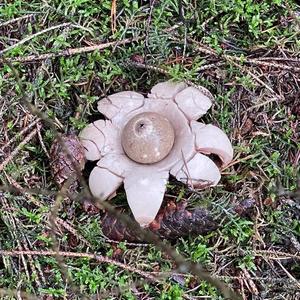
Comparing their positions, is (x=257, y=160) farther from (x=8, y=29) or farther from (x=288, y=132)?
(x=8, y=29)

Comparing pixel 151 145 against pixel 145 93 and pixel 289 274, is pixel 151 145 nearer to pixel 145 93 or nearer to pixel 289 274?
pixel 145 93

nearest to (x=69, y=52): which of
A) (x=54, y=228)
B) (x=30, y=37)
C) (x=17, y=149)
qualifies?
(x=30, y=37)

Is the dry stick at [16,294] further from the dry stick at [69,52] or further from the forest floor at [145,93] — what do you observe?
the dry stick at [69,52]

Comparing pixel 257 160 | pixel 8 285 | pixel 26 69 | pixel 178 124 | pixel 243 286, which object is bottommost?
pixel 243 286

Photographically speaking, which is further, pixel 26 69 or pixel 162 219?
pixel 26 69

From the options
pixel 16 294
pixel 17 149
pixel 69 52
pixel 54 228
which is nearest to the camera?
pixel 54 228

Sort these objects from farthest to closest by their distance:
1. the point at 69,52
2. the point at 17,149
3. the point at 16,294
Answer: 1. the point at 69,52
2. the point at 17,149
3. the point at 16,294

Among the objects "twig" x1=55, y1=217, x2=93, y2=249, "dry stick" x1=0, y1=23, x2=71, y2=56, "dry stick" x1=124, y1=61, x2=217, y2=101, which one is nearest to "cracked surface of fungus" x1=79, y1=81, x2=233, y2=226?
"dry stick" x1=124, y1=61, x2=217, y2=101

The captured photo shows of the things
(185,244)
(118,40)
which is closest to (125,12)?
(118,40)
